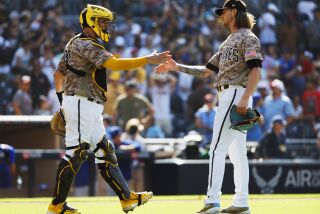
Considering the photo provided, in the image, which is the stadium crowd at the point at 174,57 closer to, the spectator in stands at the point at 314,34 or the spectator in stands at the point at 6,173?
the spectator in stands at the point at 314,34

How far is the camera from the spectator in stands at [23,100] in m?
19.1

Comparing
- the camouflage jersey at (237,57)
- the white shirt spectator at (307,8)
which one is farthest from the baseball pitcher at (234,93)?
the white shirt spectator at (307,8)

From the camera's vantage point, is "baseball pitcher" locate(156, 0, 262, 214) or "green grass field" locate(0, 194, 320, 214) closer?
"baseball pitcher" locate(156, 0, 262, 214)

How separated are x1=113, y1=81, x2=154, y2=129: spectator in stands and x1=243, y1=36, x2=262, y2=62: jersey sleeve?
9.10 metres

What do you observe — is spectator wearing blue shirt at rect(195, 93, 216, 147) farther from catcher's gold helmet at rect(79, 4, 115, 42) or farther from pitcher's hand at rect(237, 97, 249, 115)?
pitcher's hand at rect(237, 97, 249, 115)

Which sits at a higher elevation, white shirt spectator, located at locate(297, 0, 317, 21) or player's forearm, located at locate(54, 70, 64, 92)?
white shirt spectator, located at locate(297, 0, 317, 21)

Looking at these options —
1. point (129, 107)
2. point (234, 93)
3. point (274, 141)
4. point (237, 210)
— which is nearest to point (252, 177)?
point (274, 141)

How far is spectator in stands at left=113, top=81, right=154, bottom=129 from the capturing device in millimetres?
18562

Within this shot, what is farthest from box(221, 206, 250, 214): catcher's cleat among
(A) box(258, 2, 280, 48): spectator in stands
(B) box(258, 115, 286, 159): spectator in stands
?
(A) box(258, 2, 280, 48): spectator in stands

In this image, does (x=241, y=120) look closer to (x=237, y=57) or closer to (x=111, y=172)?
(x=237, y=57)

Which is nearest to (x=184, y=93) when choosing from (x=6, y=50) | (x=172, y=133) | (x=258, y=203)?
(x=172, y=133)

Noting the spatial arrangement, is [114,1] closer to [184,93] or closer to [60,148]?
[184,93]

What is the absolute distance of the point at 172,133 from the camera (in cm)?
2031

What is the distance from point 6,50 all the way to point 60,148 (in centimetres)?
430
